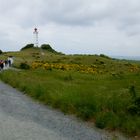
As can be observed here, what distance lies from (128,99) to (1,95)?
10.4 metres

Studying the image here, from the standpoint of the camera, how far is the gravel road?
15473 mm

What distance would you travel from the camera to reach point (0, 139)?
47.7 feet

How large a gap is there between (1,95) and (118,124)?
513 inches

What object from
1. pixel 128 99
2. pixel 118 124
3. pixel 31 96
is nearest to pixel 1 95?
pixel 31 96

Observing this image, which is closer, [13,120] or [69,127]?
[69,127]

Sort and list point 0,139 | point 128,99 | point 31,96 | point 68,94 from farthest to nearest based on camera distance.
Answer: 1. point 31,96
2. point 68,94
3. point 128,99
4. point 0,139

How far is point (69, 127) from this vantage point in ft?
57.1

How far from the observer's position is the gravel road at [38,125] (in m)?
15.5

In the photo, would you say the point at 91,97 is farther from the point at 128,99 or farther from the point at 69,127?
the point at 69,127

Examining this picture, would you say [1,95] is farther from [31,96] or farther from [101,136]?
[101,136]

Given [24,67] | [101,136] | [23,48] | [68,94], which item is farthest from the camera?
[23,48]

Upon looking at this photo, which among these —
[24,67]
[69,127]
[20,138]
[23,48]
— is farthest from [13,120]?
[23,48]

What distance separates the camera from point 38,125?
57.9 ft

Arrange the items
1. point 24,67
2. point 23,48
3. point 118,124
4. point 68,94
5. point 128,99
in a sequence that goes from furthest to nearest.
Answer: point 23,48
point 24,67
point 68,94
point 128,99
point 118,124
